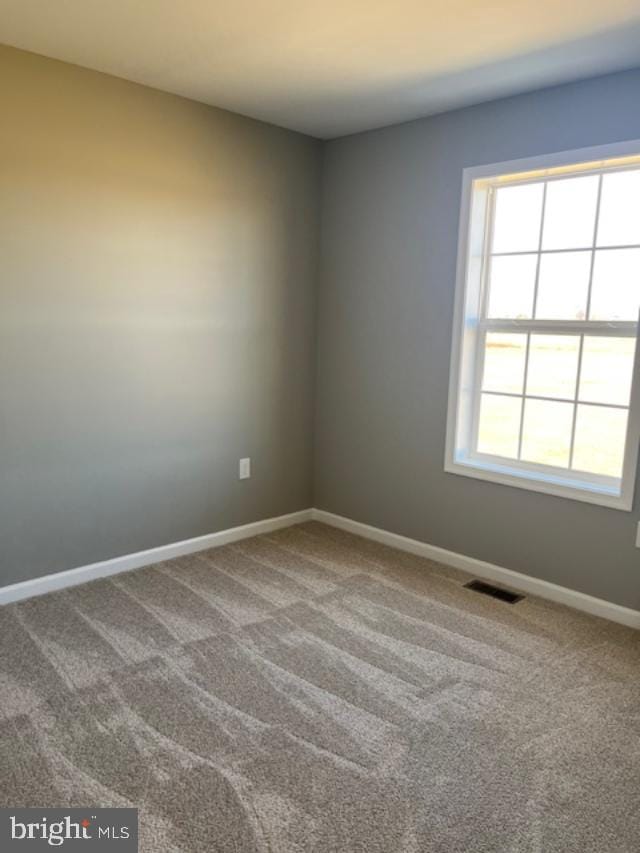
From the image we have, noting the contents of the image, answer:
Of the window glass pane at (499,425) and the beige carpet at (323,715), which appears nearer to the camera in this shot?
the beige carpet at (323,715)

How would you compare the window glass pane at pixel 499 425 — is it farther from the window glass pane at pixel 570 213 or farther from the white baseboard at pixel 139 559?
the white baseboard at pixel 139 559

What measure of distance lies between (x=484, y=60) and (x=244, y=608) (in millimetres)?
2512

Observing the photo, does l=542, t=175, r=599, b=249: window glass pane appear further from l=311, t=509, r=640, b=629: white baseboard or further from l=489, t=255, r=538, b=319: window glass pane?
l=311, t=509, r=640, b=629: white baseboard

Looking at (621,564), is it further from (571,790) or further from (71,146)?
(71,146)

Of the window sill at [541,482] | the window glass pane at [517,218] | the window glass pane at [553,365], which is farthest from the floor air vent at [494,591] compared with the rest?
the window glass pane at [517,218]

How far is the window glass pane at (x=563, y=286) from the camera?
2.88m

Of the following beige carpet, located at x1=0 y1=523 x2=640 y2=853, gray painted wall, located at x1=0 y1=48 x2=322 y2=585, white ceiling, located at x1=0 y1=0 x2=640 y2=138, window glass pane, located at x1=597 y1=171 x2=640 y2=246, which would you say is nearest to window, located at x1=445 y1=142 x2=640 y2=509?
window glass pane, located at x1=597 y1=171 x2=640 y2=246

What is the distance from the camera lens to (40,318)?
276cm

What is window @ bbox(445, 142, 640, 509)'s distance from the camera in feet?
9.05

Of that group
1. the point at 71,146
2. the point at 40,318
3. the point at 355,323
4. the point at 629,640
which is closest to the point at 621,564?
the point at 629,640

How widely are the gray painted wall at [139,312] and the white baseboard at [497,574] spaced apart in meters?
0.54

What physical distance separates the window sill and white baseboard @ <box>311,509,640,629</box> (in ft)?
1.45

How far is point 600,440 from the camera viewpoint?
288 cm

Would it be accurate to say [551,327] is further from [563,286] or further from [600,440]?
[600,440]
